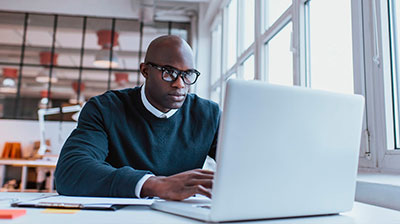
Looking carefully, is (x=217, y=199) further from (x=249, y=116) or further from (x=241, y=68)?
(x=241, y=68)

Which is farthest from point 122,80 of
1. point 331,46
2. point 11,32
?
point 331,46

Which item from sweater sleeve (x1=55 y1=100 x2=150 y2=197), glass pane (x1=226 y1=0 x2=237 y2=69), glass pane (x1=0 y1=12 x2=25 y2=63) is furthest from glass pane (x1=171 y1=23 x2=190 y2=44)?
sweater sleeve (x1=55 y1=100 x2=150 y2=197)

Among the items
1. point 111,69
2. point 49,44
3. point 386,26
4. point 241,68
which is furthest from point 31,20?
point 386,26

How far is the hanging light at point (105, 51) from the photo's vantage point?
20.4 feet

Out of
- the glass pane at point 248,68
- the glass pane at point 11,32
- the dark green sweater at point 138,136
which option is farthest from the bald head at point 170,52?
the glass pane at point 11,32

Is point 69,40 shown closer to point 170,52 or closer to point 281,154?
point 170,52

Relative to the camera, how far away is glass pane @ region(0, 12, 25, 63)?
19.9ft

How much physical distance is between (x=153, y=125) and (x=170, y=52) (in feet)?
1.00

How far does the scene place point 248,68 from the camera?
3605 mm

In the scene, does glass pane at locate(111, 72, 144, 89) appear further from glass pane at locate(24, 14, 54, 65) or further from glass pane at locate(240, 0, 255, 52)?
glass pane at locate(240, 0, 255, 52)

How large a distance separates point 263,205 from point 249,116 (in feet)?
0.55

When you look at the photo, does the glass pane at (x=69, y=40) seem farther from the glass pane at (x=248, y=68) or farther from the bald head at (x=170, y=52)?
the bald head at (x=170, y=52)

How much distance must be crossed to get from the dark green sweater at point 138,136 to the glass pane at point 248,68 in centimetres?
202

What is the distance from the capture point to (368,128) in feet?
4.85
